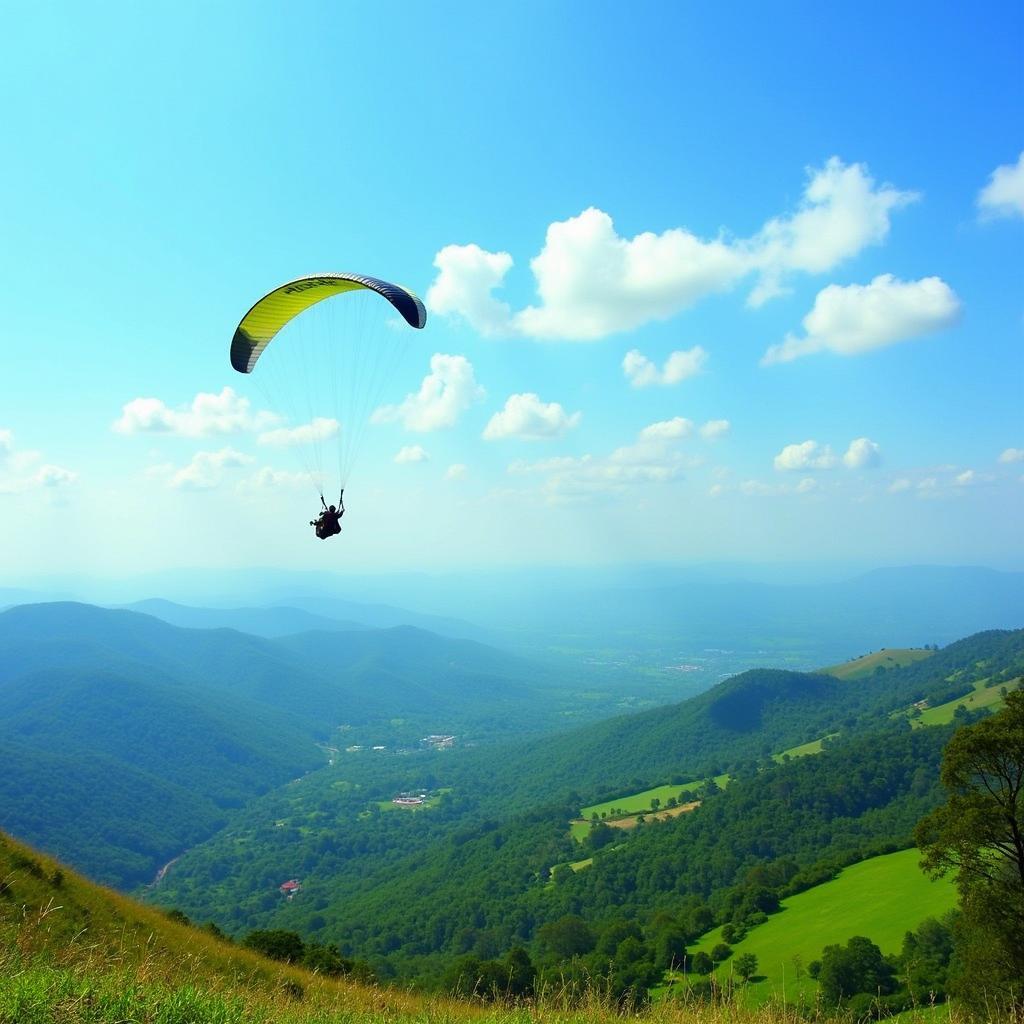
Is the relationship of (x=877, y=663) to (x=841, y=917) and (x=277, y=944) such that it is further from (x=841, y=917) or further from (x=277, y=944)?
(x=277, y=944)

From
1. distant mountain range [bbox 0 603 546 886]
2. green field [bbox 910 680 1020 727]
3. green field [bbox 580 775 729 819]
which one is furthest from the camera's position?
distant mountain range [bbox 0 603 546 886]

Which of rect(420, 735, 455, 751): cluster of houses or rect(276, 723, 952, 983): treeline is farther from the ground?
rect(276, 723, 952, 983): treeline

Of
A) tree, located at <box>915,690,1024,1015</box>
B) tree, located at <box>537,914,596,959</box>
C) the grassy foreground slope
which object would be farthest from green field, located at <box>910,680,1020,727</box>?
the grassy foreground slope

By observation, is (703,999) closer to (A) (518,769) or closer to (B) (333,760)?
(A) (518,769)

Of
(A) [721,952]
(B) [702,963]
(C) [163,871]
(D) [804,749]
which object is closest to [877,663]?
(D) [804,749]

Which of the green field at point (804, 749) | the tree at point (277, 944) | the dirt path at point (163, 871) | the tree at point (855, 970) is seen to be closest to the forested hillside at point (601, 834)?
the dirt path at point (163, 871)

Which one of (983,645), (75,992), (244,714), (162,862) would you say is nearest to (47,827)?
(162,862)

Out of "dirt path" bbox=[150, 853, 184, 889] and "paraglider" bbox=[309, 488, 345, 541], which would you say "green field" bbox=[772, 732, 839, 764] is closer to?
"dirt path" bbox=[150, 853, 184, 889]
